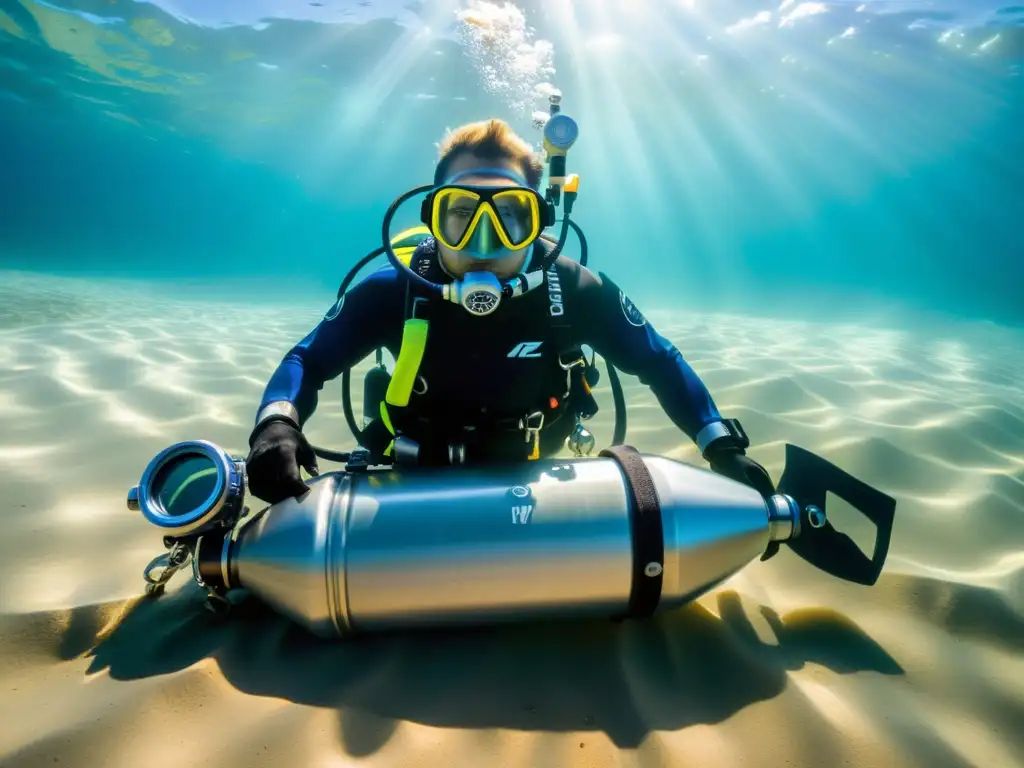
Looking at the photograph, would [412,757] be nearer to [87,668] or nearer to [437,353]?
[87,668]

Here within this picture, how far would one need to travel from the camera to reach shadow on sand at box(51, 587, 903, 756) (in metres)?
1.51

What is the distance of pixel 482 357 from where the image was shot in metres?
2.36

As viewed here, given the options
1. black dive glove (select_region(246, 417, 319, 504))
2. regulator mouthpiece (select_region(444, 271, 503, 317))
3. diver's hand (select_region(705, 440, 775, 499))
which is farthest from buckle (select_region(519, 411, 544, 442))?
black dive glove (select_region(246, 417, 319, 504))

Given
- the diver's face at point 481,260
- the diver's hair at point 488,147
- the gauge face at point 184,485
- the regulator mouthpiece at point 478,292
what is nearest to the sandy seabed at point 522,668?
the gauge face at point 184,485

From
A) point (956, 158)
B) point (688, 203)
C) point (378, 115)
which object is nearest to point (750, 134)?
point (956, 158)

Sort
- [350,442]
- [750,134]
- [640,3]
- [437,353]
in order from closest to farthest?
[437,353], [350,442], [640,3], [750,134]

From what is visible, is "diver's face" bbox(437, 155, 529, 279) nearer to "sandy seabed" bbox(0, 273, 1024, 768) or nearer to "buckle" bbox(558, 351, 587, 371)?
"buckle" bbox(558, 351, 587, 371)

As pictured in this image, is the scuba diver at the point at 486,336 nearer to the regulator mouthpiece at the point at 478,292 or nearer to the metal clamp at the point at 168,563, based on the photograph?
the regulator mouthpiece at the point at 478,292

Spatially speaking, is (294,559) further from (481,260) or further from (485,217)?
(485,217)

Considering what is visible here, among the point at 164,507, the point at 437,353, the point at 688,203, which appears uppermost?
the point at 688,203

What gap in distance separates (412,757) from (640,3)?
26608 mm

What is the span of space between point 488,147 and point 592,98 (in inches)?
1295

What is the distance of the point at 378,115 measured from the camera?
35938 mm

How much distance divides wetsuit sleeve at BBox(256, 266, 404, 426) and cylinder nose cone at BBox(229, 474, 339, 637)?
80 cm
